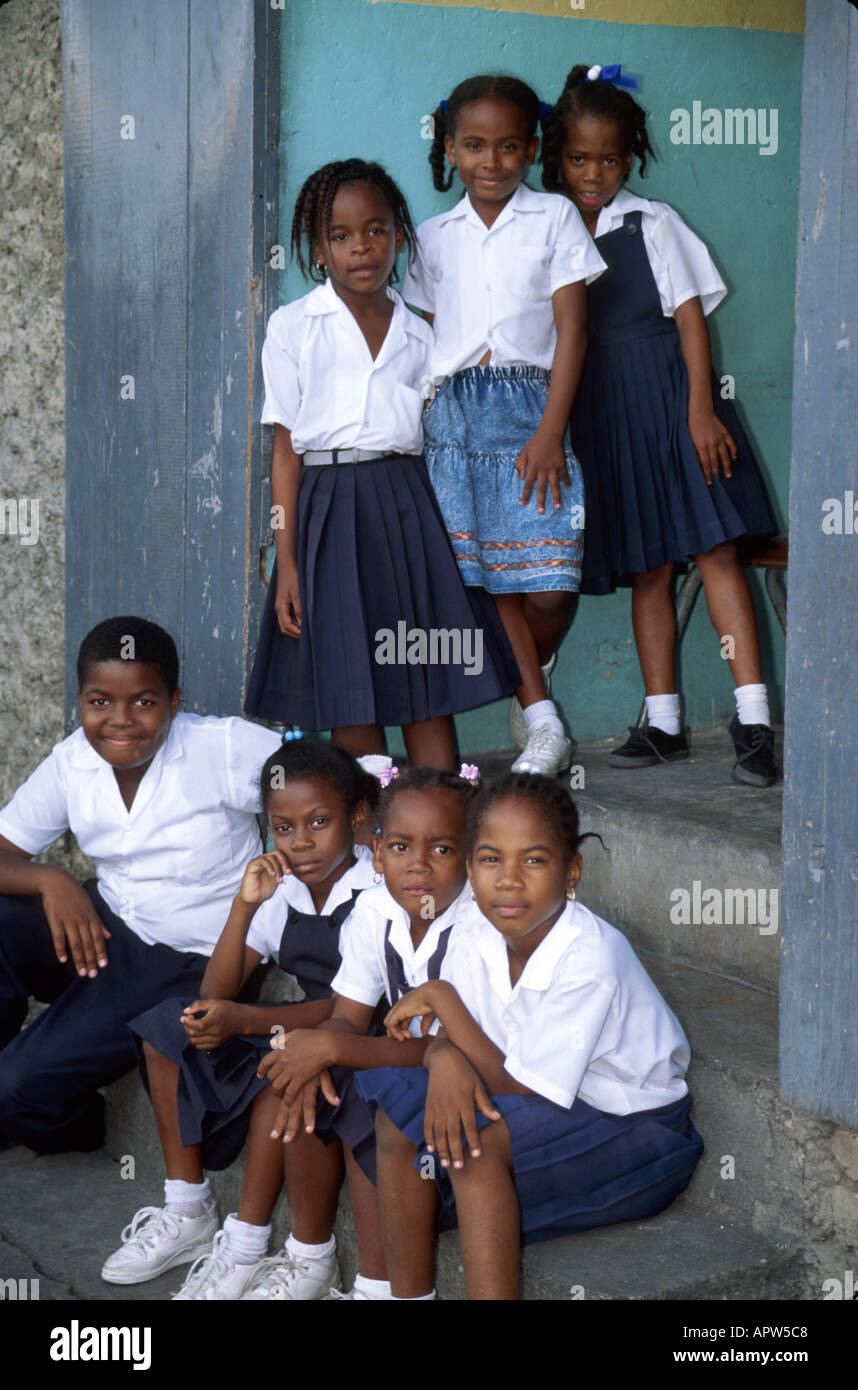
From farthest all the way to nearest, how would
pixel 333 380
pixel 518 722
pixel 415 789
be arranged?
pixel 518 722, pixel 333 380, pixel 415 789

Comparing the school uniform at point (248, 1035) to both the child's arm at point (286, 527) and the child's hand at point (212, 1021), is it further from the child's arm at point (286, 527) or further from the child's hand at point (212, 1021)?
the child's arm at point (286, 527)

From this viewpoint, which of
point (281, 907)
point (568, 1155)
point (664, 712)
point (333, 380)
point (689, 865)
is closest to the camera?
point (568, 1155)

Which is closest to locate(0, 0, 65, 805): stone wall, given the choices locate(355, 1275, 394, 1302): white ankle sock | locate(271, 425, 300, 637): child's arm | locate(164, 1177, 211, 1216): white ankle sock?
locate(271, 425, 300, 637): child's arm

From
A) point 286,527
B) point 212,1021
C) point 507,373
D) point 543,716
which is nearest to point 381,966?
point 212,1021

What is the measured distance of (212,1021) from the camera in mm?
3141

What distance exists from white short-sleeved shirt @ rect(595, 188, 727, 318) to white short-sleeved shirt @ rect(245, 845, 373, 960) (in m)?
1.60

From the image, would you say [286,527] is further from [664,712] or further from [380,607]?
[664,712]

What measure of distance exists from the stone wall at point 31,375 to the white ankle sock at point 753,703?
6.81 feet

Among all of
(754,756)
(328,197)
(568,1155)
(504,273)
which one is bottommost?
(568,1155)

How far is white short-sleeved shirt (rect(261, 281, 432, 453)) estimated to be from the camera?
375 cm

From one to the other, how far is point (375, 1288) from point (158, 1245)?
0.61 meters

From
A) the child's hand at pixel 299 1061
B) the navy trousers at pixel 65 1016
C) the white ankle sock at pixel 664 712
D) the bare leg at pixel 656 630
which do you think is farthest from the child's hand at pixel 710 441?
the child's hand at pixel 299 1061

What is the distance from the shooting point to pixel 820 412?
2.60 m

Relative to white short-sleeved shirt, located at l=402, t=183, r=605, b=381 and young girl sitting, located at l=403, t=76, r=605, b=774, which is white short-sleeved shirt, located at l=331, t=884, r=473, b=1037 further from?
white short-sleeved shirt, located at l=402, t=183, r=605, b=381
